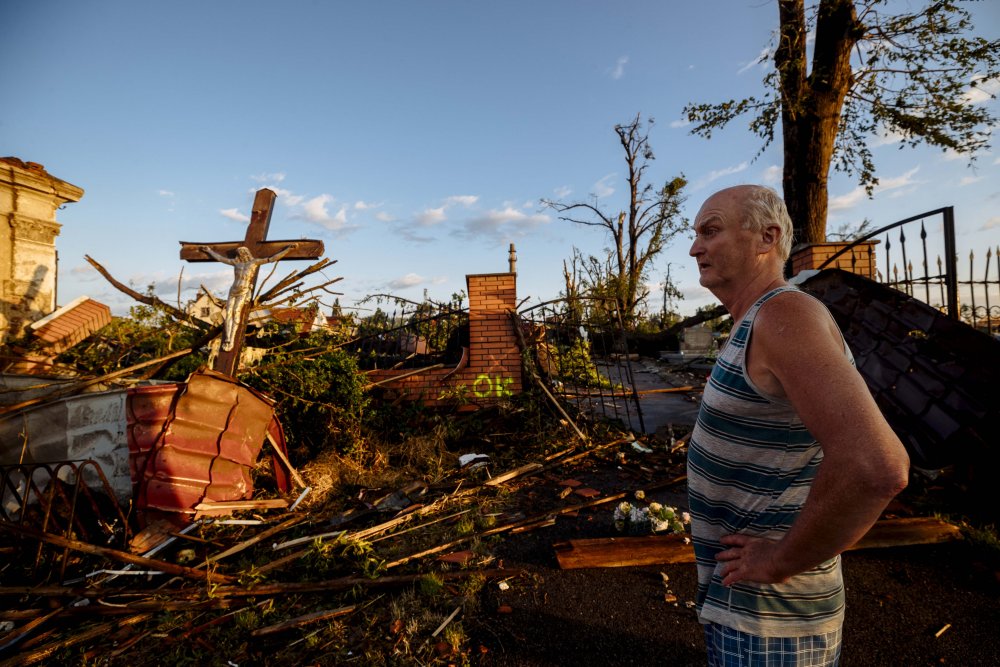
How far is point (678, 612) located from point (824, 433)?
8.23 ft

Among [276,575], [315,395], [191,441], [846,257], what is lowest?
[276,575]

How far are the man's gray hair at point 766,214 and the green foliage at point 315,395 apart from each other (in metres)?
5.53

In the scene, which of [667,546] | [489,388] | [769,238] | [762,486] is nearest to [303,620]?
[667,546]

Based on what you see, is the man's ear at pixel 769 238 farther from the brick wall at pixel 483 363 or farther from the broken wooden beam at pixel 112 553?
the brick wall at pixel 483 363

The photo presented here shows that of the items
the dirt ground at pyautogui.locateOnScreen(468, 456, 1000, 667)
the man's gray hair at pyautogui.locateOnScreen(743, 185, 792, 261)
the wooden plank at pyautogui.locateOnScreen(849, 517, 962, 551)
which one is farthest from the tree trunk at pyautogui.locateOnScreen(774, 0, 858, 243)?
the man's gray hair at pyautogui.locateOnScreen(743, 185, 792, 261)

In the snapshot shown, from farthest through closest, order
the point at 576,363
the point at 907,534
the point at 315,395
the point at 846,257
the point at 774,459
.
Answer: the point at 576,363 → the point at 846,257 → the point at 315,395 → the point at 907,534 → the point at 774,459

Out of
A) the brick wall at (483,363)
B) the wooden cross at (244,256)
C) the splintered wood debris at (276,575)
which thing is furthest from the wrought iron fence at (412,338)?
the splintered wood debris at (276,575)

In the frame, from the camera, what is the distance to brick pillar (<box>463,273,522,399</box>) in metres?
6.99

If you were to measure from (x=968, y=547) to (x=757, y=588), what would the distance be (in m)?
3.64

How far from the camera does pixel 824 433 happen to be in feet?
2.96

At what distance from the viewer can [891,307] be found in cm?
463

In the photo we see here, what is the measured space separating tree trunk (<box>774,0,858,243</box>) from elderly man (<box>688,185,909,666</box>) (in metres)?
8.15

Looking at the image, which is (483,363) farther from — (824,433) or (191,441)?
(824,433)

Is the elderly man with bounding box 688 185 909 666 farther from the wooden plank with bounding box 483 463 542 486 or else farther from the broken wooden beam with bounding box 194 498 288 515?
the broken wooden beam with bounding box 194 498 288 515
